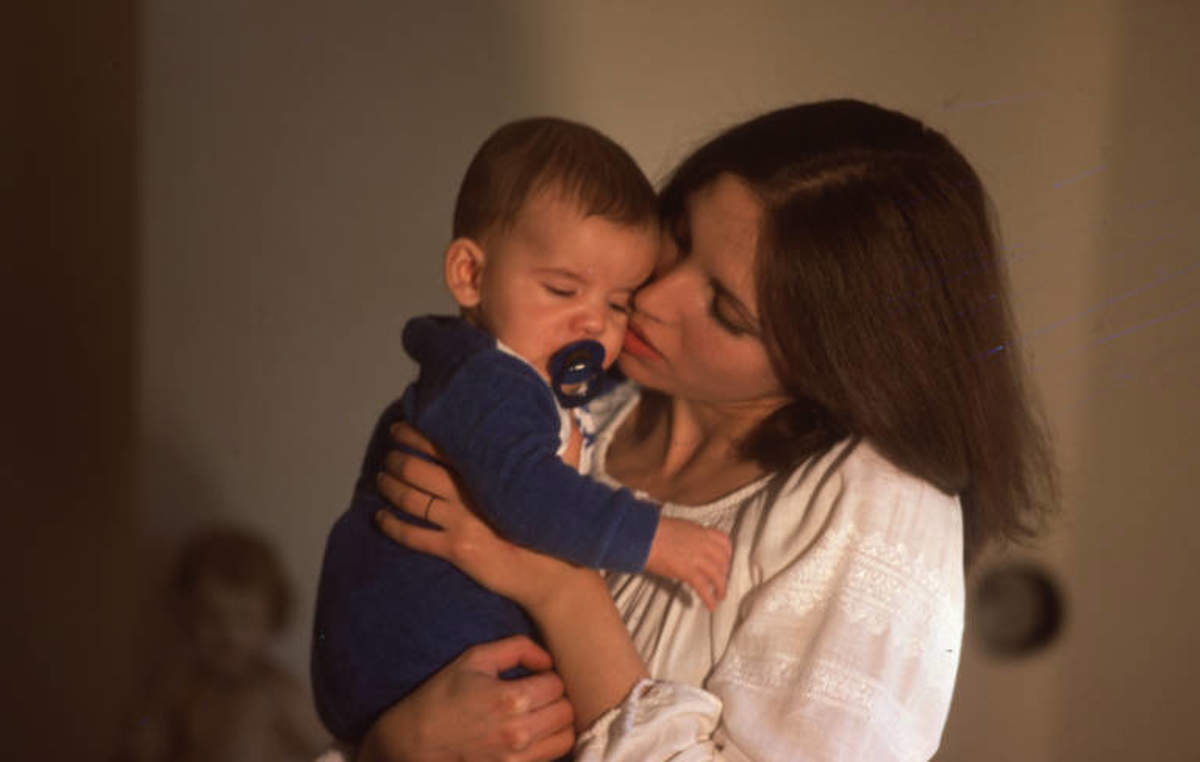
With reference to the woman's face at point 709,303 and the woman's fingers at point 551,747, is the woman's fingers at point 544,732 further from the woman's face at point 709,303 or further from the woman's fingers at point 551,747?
the woman's face at point 709,303

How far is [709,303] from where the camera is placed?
3.59 feet

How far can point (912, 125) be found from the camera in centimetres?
111

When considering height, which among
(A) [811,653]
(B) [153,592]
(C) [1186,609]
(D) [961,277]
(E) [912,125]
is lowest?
(B) [153,592]

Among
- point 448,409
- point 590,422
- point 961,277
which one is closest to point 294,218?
point 590,422

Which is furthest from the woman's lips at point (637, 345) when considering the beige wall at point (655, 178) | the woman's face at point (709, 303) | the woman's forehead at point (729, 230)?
the beige wall at point (655, 178)

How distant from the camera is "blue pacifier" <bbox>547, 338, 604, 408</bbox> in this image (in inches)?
41.3

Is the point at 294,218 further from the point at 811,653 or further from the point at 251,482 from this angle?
the point at 811,653

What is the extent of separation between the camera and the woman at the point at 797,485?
96cm

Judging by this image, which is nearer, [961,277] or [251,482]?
[961,277]

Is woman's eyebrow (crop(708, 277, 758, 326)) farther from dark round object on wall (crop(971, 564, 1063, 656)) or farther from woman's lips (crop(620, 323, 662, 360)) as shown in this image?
dark round object on wall (crop(971, 564, 1063, 656))

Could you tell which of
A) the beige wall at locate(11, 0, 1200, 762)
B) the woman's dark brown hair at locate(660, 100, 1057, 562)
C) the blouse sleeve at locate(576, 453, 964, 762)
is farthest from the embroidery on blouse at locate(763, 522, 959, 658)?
the beige wall at locate(11, 0, 1200, 762)

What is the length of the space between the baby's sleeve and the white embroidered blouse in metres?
0.13

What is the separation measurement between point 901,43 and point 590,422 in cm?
87

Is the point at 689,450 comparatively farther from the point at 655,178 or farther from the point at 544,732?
the point at 655,178
